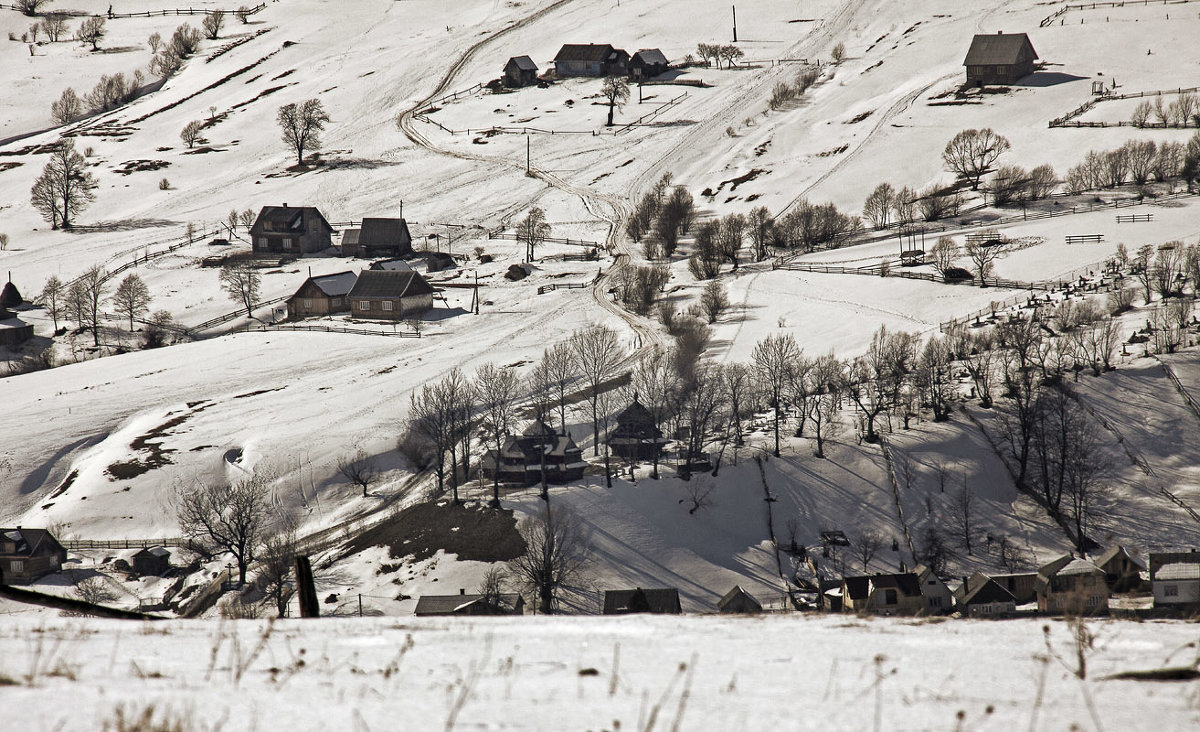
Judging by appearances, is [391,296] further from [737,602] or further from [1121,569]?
[1121,569]

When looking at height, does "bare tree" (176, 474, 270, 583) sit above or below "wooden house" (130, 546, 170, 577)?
above

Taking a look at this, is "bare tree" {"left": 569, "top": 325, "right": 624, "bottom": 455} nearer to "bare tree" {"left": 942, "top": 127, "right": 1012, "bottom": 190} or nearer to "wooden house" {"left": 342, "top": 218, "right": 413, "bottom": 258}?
"wooden house" {"left": 342, "top": 218, "right": 413, "bottom": 258}

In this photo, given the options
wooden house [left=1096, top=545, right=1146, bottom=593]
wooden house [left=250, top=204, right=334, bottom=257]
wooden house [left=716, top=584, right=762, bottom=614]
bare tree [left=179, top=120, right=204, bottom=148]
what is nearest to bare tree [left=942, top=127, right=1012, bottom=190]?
wooden house [left=1096, top=545, right=1146, bottom=593]

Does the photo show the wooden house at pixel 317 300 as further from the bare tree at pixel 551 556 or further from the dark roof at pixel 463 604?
the dark roof at pixel 463 604

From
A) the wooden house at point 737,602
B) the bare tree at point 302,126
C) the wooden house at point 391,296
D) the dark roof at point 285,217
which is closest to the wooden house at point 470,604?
the wooden house at point 737,602

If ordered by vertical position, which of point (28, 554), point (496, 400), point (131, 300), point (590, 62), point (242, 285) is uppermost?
point (590, 62)

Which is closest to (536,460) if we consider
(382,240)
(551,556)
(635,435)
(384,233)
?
(635,435)
